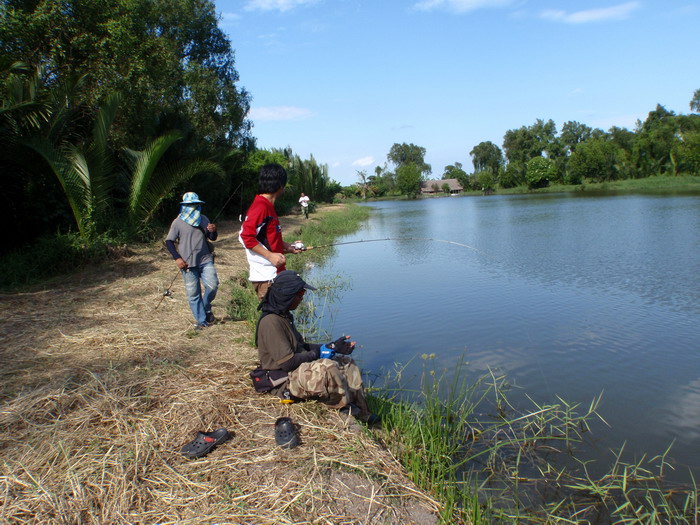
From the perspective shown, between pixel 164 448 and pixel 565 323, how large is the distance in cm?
575

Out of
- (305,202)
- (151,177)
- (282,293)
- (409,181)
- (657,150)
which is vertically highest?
(657,150)

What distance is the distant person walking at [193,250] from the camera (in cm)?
580

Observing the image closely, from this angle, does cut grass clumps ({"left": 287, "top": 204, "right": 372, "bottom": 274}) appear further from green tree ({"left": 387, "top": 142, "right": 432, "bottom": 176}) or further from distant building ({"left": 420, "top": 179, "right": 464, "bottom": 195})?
green tree ({"left": 387, "top": 142, "right": 432, "bottom": 176})

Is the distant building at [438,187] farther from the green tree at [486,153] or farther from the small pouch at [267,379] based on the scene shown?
the small pouch at [267,379]

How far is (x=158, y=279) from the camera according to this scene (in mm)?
8680

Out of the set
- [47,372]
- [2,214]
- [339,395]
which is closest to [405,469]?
[339,395]

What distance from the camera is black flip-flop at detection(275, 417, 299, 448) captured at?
10.4 feet

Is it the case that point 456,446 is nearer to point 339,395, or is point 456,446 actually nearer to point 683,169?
point 339,395

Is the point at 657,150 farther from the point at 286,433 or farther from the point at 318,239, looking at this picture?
the point at 286,433

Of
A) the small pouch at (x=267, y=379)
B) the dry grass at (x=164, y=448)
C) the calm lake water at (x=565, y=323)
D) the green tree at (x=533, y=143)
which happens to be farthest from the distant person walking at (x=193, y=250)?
the green tree at (x=533, y=143)

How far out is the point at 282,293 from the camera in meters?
3.66

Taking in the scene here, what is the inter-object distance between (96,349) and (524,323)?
5.49m

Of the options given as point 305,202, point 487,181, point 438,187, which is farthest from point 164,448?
point 438,187

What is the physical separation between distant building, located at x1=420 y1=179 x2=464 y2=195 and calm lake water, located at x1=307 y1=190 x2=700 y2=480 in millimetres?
84001
